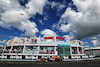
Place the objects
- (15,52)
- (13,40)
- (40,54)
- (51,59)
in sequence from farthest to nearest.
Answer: (13,40)
(15,52)
(40,54)
(51,59)

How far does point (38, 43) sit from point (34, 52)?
3.70 m

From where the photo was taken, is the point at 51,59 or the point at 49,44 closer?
the point at 51,59

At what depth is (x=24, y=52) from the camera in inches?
1028

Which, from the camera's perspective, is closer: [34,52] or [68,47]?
[34,52]

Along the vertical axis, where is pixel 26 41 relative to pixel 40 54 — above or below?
above

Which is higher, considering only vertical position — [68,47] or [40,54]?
[68,47]

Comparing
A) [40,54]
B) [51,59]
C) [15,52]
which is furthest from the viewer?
[15,52]

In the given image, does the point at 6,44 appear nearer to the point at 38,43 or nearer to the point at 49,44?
the point at 38,43

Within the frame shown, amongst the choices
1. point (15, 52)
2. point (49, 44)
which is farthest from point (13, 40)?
point (49, 44)

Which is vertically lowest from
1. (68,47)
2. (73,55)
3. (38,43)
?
(73,55)

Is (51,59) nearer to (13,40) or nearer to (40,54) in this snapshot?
(40,54)

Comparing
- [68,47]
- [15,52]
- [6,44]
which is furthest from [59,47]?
[6,44]

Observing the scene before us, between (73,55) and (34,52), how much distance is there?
1557 cm

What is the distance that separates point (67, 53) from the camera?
90.1 feet
